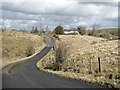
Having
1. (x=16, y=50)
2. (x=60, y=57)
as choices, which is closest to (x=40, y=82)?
(x=60, y=57)

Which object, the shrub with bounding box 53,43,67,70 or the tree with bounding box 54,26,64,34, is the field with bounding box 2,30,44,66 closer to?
the shrub with bounding box 53,43,67,70

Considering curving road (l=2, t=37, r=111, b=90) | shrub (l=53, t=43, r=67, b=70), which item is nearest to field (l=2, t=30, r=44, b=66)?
shrub (l=53, t=43, r=67, b=70)

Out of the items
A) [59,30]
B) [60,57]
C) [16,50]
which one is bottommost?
[16,50]

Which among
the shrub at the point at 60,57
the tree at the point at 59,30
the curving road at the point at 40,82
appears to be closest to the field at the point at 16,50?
the shrub at the point at 60,57

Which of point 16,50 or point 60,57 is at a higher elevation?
point 60,57

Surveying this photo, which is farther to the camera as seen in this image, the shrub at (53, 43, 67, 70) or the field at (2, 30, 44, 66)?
the field at (2, 30, 44, 66)

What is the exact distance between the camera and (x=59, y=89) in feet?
68.4

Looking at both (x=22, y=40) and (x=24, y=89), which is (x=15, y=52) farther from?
(x=24, y=89)

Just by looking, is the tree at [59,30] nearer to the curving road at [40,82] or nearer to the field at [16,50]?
the field at [16,50]

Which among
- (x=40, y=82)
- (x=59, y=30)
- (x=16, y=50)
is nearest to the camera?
(x=40, y=82)

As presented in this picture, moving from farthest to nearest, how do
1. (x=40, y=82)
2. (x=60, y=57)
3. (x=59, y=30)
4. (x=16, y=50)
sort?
(x=59, y=30) → (x=16, y=50) → (x=60, y=57) → (x=40, y=82)

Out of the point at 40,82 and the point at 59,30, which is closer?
the point at 40,82

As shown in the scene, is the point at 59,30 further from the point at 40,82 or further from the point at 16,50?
the point at 40,82

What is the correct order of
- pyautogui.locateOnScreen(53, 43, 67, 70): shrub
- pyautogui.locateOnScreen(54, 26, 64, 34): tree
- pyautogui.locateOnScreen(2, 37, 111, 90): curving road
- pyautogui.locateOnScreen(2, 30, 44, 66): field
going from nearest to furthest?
pyautogui.locateOnScreen(2, 37, 111, 90): curving road → pyautogui.locateOnScreen(53, 43, 67, 70): shrub → pyautogui.locateOnScreen(2, 30, 44, 66): field → pyautogui.locateOnScreen(54, 26, 64, 34): tree
